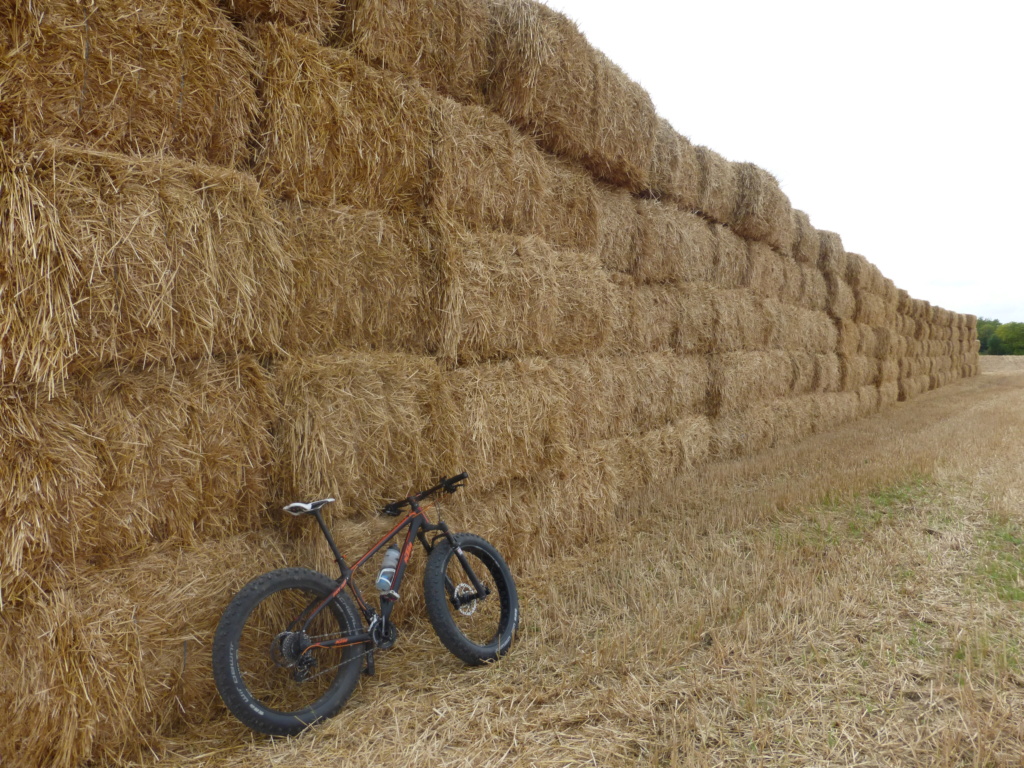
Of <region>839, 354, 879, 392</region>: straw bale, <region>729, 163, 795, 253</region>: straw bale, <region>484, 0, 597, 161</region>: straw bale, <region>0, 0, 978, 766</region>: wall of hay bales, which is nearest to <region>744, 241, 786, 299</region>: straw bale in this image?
<region>729, 163, 795, 253</region>: straw bale

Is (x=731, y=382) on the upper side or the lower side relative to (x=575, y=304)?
lower

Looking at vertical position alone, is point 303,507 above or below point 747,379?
below

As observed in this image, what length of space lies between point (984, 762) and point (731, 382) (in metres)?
6.63

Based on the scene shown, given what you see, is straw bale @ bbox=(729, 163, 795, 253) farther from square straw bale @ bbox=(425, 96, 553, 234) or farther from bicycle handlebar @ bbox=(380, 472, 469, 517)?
bicycle handlebar @ bbox=(380, 472, 469, 517)

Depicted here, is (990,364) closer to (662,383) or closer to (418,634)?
(662,383)

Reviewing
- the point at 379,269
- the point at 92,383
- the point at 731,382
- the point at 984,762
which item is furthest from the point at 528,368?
the point at 731,382

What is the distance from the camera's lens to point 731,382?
29.0 feet

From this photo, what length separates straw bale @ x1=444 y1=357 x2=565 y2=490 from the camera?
4496 mm

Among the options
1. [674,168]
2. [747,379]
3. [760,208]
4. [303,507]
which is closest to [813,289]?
[760,208]

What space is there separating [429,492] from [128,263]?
75.9 inches

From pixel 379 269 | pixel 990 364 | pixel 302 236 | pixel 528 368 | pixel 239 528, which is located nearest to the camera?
pixel 239 528

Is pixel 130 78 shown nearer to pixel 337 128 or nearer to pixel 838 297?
pixel 337 128

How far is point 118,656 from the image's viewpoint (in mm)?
2777

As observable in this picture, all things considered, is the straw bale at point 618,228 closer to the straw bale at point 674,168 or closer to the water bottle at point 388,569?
the straw bale at point 674,168
